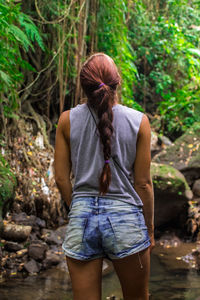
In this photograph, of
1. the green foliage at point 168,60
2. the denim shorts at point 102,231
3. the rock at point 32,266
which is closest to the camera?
the denim shorts at point 102,231

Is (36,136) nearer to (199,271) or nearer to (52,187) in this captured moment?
(52,187)

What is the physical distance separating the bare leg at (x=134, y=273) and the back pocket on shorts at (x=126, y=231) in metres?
0.07

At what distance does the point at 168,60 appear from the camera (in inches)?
444

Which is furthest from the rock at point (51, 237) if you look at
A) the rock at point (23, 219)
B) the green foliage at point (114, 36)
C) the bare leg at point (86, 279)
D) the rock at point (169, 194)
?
the bare leg at point (86, 279)

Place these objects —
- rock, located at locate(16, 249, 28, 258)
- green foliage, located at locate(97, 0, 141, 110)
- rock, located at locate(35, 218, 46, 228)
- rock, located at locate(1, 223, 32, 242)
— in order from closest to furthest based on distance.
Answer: rock, located at locate(16, 249, 28, 258) < rock, located at locate(1, 223, 32, 242) < rock, located at locate(35, 218, 46, 228) < green foliage, located at locate(97, 0, 141, 110)

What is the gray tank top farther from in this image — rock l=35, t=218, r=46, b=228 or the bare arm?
rock l=35, t=218, r=46, b=228

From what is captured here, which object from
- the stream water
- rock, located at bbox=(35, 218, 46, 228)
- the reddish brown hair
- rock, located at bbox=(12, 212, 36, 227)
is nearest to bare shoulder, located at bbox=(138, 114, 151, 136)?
the reddish brown hair

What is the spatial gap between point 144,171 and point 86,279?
2.11ft

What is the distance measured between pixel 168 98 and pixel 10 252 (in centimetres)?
672

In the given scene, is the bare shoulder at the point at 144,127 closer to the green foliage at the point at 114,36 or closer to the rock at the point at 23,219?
the rock at the point at 23,219

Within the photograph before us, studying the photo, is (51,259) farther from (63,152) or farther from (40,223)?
(63,152)

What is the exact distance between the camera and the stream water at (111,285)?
430cm

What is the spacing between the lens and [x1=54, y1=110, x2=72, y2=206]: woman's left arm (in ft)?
7.09

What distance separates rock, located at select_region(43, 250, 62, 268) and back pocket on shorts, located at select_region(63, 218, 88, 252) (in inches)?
132
